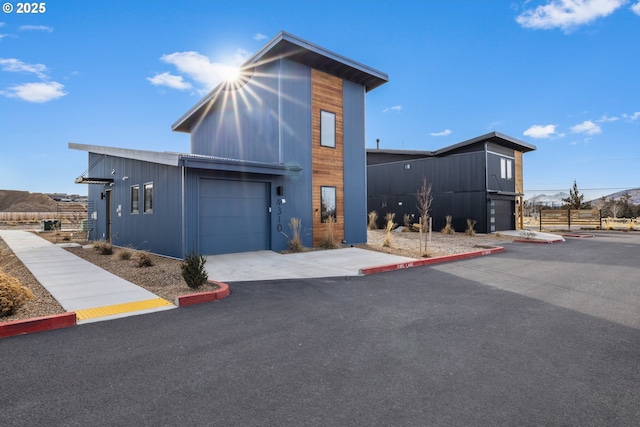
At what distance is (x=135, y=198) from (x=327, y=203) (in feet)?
24.1

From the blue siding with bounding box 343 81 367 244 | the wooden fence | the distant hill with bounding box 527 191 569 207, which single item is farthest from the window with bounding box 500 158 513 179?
the distant hill with bounding box 527 191 569 207

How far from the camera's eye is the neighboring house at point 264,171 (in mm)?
10070

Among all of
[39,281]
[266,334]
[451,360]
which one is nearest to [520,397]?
[451,360]

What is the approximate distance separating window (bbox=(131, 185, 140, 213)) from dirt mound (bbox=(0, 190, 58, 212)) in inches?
2423

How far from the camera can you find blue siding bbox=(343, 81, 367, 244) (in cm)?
1343

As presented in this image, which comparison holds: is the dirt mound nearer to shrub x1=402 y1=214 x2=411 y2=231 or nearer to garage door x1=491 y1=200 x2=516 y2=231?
shrub x1=402 y1=214 x2=411 y2=231

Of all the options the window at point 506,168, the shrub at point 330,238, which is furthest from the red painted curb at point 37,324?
the window at point 506,168

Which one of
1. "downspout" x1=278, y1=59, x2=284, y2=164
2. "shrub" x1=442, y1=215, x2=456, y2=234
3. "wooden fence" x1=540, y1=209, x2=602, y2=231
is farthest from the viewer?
"wooden fence" x1=540, y1=209, x2=602, y2=231

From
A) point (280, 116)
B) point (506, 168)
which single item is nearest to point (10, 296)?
point (280, 116)

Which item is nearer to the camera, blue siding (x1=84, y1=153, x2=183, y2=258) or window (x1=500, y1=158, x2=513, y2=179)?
blue siding (x1=84, y1=153, x2=183, y2=258)

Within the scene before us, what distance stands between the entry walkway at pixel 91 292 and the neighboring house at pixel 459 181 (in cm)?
1981

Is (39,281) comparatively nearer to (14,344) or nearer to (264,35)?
(14,344)

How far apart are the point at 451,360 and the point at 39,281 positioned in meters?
7.87

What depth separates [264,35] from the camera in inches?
483
